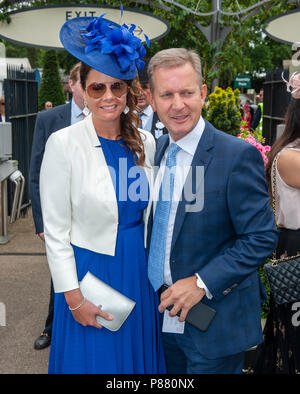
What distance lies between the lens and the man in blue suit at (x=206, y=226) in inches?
74.5

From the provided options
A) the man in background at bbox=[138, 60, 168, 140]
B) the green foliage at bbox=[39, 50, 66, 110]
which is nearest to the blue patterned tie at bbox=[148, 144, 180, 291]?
A: the man in background at bbox=[138, 60, 168, 140]

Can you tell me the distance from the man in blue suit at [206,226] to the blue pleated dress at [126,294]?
0.44ft

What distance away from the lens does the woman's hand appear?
84.5 inches

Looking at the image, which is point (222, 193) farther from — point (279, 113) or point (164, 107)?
point (279, 113)

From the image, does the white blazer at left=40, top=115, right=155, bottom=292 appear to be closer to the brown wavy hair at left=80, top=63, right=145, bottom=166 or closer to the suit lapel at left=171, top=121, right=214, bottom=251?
the brown wavy hair at left=80, top=63, right=145, bottom=166

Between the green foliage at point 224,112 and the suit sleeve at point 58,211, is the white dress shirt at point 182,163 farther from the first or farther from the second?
the green foliage at point 224,112

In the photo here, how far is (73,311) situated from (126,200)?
0.58 meters

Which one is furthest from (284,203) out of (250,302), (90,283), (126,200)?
(90,283)

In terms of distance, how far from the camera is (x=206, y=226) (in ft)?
6.42

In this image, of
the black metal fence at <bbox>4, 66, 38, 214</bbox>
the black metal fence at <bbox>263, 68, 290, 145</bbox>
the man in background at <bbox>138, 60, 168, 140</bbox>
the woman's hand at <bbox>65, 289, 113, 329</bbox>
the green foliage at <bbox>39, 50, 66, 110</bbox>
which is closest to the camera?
the woman's hand at <bbox>65, 289, 113, 329</bbox>

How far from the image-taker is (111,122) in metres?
2.25

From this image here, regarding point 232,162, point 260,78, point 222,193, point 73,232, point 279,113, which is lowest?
point 260,78

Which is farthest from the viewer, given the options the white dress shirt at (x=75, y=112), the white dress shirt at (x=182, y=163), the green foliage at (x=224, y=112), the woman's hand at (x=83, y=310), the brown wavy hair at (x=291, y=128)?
the green foliage at (x=224, y=112)

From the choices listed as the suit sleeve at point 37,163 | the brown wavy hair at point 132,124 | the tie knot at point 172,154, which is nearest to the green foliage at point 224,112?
the suit sleeve at point 37,163
